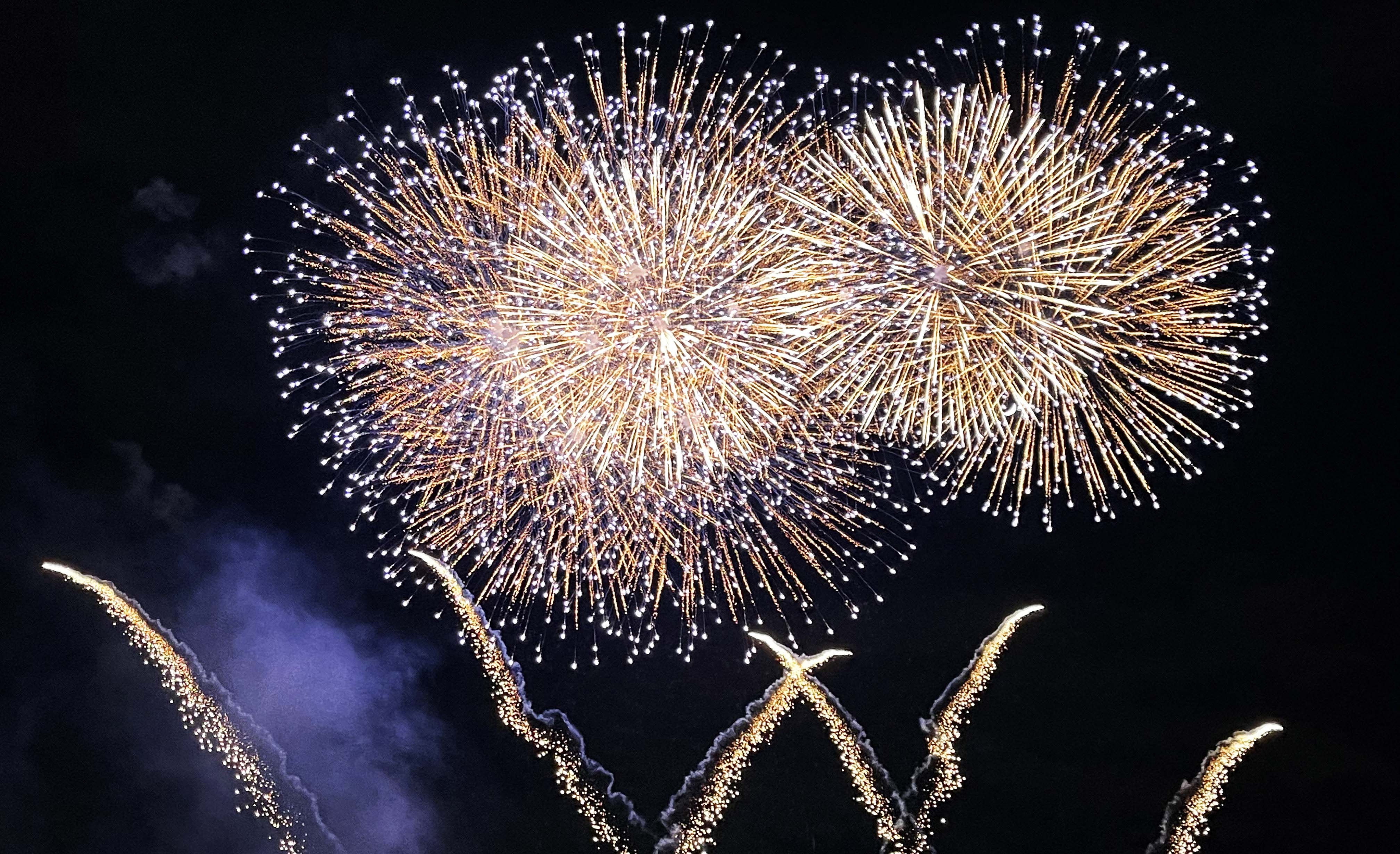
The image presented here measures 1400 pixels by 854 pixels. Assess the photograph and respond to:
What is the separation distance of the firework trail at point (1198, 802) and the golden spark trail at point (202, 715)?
519 inches

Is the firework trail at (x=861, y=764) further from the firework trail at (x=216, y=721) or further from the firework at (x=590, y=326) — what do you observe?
the firework trail at (x=216, y=721)

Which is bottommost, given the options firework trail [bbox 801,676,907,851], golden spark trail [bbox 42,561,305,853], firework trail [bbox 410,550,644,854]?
golden spark trail [bbox 42,561,305,853]

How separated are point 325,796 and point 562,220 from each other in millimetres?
10618

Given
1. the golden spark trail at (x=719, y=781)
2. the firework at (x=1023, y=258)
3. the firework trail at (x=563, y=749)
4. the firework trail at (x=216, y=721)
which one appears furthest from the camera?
the firework trail at (x=216, y=721)

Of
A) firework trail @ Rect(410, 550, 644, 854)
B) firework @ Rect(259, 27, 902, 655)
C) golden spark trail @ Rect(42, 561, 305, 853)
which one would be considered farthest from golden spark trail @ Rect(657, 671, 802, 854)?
golden spark trail @ Rect(42, 561, 305, 853)

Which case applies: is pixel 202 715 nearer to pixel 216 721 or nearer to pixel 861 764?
pixel 216 721

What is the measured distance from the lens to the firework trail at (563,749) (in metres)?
14.7

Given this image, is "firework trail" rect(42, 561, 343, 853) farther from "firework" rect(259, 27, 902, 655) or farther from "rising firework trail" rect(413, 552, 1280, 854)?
"firework" rect(259, 27, 902, 655)

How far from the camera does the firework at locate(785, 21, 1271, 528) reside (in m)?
9.23

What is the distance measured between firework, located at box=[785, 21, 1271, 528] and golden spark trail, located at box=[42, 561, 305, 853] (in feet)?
36.5

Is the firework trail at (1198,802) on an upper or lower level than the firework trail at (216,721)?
upper

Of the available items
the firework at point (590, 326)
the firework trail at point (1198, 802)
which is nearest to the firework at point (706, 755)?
the firework trail at point (1198, 802)

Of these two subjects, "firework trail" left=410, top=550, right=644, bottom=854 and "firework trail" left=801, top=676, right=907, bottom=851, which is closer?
"firework trail" left=801, top=676, right=907, bottom=851

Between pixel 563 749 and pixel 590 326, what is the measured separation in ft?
25.7
